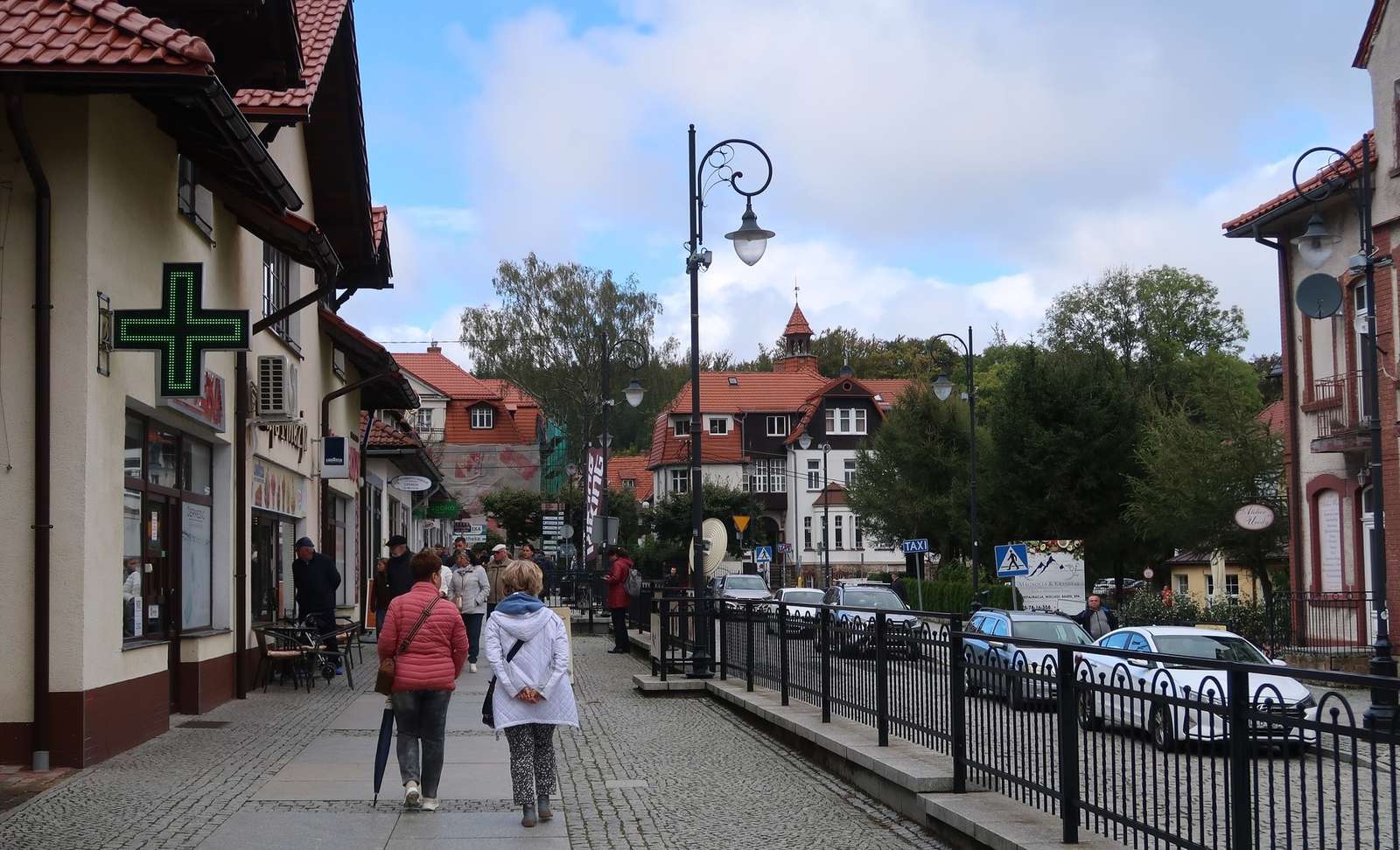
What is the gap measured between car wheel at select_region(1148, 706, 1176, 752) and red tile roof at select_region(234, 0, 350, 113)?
11506mm

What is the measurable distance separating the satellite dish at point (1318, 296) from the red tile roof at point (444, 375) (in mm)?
53205

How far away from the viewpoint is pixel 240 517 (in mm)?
17234

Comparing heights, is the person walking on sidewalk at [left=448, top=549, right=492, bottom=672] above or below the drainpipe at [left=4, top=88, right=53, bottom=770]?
below

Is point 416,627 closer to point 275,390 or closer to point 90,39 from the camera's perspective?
point 90,39

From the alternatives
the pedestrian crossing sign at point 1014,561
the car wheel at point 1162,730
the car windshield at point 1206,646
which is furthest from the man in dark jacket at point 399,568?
the pedestrian crossing sign at point 1014,561

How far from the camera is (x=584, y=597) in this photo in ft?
145

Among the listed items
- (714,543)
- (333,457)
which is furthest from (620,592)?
(333,457)

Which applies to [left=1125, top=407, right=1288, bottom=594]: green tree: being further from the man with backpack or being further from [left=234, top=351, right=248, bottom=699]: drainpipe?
[left=234, top=351, right=248, bottom=699]: drainpipe

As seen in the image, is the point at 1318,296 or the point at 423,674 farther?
the point at 1318,296

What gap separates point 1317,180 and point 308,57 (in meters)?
18.7

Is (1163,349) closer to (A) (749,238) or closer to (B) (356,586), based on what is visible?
(B) (356,586)

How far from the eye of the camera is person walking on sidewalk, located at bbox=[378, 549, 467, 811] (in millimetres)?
9883

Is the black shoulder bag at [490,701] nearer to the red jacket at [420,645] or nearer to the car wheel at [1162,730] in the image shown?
the red jacket at [420,645]

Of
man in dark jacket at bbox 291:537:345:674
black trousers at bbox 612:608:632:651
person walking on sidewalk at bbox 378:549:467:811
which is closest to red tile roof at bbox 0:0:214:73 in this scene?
person walking on sidewalk at bbox 378:549:467:811
